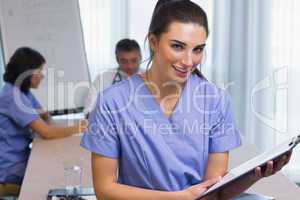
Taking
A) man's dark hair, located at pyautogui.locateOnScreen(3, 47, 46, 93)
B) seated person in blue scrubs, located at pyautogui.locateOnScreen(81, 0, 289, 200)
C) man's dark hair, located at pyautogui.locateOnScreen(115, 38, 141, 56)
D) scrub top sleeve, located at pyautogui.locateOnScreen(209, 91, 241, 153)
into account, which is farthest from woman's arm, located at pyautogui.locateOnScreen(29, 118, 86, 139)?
scrub top sleeve, located at pyautogui.locateOnScreen(209, 91, 241, 153)

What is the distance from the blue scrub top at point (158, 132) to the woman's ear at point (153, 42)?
112mm

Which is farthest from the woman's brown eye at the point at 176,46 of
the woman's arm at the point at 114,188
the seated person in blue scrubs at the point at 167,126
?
the woman's arm at the point at 114,188

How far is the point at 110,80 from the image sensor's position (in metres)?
3.49

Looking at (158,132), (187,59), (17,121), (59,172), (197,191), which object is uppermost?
(187,59)

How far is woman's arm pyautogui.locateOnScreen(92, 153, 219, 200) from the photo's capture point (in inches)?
52.6

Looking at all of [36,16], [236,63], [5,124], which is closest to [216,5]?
[236,63]

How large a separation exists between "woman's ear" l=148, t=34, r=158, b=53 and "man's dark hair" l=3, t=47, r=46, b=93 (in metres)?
1.43

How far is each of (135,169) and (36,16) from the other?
2.13 metres

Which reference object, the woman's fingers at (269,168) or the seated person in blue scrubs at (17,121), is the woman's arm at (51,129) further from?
the woman's fingers at (269,168)

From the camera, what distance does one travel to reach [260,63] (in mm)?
3674

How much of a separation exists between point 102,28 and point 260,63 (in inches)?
45.4

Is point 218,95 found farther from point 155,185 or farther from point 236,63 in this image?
point 236,63

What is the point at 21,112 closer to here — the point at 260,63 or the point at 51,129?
the point at 51,129

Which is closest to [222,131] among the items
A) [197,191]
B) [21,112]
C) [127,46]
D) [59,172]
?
[197,191]
